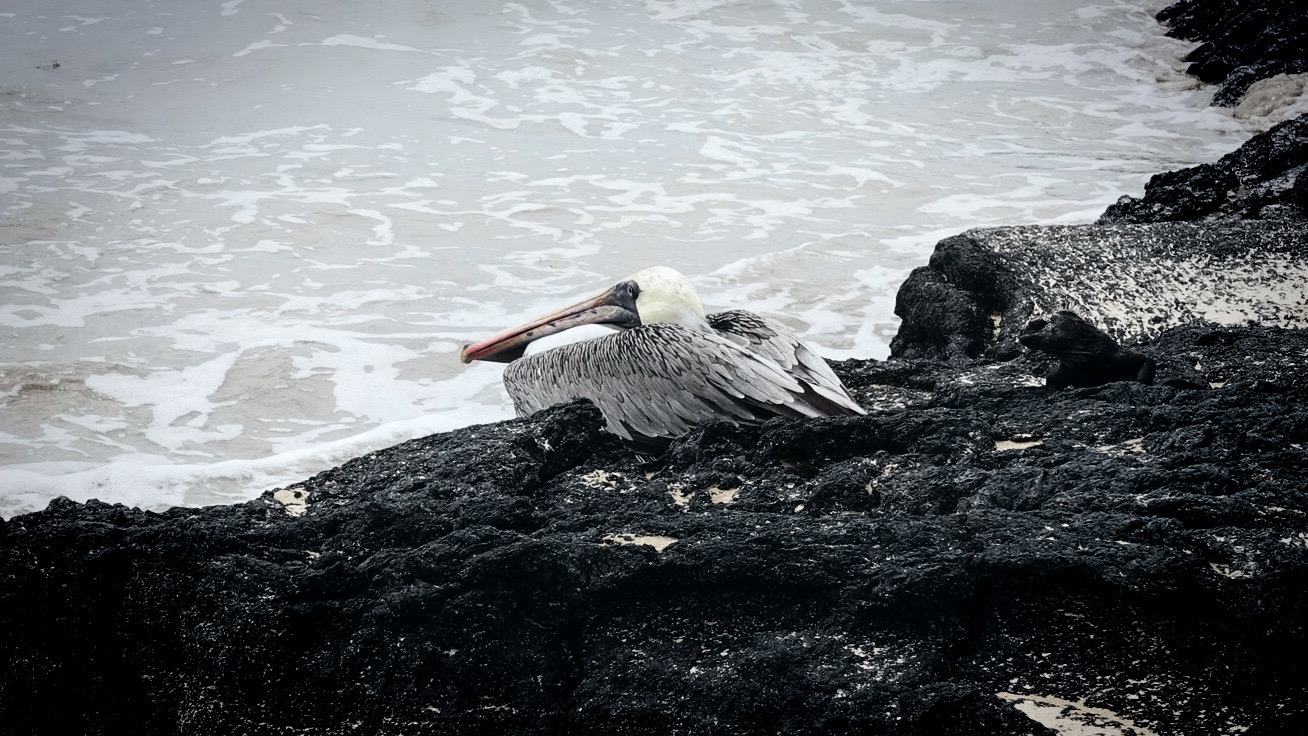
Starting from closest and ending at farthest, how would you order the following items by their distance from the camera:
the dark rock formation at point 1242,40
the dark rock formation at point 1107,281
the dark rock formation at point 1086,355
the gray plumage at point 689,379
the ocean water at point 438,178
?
the dark rock formation at point 1086,355
the gray plumage at point 689,379
the dark rock formation at point 1107,281
the ocean water at point 438,178
the dark rock formation at point 1242,40

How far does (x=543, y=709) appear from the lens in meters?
1.90

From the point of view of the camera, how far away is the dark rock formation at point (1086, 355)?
2941 millimetres

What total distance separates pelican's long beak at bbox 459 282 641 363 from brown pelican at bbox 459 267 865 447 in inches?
0.5

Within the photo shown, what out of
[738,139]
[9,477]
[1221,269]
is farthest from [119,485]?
[738,139]

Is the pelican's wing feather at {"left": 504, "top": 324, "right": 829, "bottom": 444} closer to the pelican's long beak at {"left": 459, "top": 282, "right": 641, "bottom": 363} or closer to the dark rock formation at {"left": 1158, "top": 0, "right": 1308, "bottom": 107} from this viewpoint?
the pelican's long beak at {"left": 459, "top": 282, "right": 641, "bottom": 363}

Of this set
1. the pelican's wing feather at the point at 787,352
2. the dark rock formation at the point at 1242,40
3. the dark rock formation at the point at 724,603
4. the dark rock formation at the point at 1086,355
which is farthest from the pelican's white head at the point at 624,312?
the dark rock formation at the point at 1242,40

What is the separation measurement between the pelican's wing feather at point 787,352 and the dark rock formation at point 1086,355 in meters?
0.57

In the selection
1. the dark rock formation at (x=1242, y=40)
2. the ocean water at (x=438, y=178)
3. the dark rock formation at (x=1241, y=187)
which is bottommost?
the ocean water at (x=438, y=178)

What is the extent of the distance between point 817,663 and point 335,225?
6.96 m

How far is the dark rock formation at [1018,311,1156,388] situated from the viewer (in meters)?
2.94

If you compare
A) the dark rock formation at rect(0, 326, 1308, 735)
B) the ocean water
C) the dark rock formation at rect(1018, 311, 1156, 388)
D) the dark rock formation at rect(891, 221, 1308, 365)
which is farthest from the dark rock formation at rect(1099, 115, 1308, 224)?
the dark rock formation at rect(0, 326, 1308, 735)

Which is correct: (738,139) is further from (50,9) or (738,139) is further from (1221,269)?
(50,9)

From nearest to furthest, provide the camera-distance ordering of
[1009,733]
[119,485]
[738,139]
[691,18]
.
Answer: [1009,733] < [119,485] < [738,139] < [691,18]

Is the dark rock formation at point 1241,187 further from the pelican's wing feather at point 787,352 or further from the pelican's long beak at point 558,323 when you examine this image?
the pelican's long beak at point 558,323
